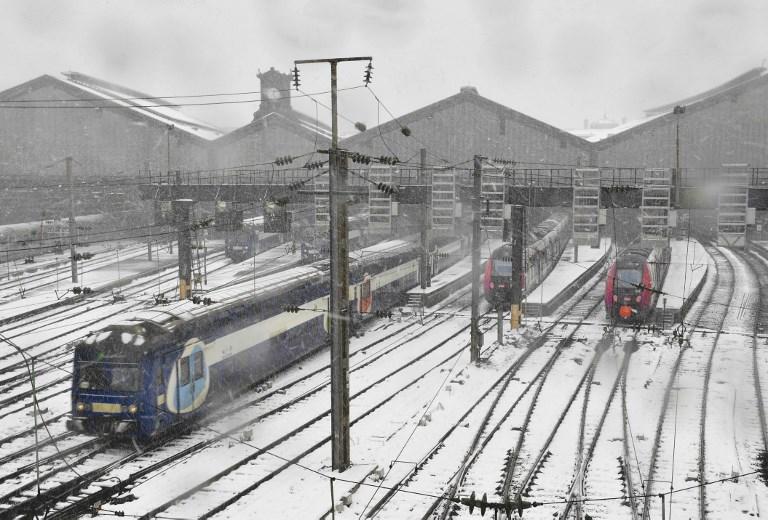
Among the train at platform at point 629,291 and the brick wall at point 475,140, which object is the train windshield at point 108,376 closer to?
the train at platform at point 629,291

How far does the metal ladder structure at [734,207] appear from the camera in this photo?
23031 millimetres

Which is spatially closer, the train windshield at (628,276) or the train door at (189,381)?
the train door at (189,381)

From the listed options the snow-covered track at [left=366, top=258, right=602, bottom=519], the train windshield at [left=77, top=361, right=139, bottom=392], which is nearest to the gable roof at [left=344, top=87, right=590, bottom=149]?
the snow-covered track at [left=366, top=258, right=602, bottom=519]

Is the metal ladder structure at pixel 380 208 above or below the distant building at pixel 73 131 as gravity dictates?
below

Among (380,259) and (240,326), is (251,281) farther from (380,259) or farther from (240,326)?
(380,259)

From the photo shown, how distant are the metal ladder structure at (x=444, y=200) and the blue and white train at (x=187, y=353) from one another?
4.77 metres

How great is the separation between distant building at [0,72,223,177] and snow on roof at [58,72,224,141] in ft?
2.38

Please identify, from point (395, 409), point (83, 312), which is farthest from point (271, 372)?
point (83, 312)

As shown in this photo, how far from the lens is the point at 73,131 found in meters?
58.5

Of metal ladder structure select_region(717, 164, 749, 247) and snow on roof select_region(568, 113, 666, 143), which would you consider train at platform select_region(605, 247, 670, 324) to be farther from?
snow on roof select_region(568, 113, 666, 143)

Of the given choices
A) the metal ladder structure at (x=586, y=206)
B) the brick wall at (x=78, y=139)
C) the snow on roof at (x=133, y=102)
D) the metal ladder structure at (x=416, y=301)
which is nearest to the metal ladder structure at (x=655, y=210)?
the metal ladder structure at (x=586, y=206)

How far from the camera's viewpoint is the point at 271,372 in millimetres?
22906

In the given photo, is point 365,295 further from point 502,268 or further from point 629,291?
point 629,291

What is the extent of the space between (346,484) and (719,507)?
723cm
